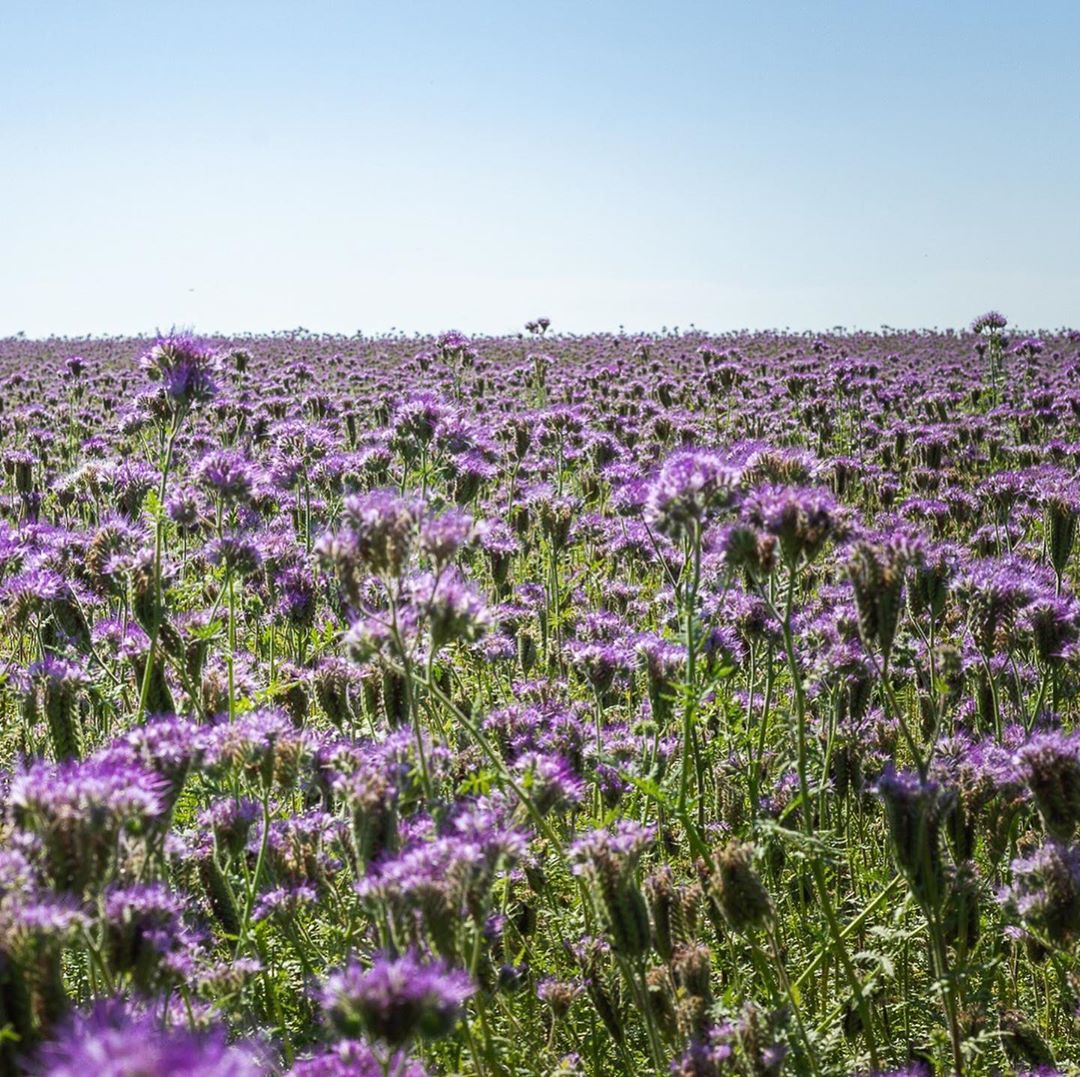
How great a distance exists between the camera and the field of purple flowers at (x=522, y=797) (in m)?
2.26

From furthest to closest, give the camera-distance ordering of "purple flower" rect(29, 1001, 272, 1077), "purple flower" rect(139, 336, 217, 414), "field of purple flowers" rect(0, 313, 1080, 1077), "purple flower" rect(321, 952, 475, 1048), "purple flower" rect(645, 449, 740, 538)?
"purple flower" rect(139, 336, 217, 414) → "purple flower" rect(645, 449, 740, 538) → "field of purple flowers" rect(0, 313, 1080, 1077) → "purple flower" rect(321, 952, 475, 1048) → "purple flower" rect(29, 1001, 272, 1077)

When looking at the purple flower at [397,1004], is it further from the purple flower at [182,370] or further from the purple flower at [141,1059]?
the purple flower at [182,370]

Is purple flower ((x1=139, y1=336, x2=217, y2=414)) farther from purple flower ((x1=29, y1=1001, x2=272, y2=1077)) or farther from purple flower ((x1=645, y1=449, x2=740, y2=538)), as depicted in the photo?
purple flower ((x1=29, y1=1001, x2=272, y2=1077))

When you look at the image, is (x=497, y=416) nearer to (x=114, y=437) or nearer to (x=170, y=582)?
(x=114, y=437)

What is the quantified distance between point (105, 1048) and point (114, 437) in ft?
40.5

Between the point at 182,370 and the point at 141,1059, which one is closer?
the point at 141,1059

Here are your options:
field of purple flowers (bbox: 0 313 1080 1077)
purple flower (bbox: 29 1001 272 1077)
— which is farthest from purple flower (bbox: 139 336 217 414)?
purple flower (bbox: 29 1001 272 1077)

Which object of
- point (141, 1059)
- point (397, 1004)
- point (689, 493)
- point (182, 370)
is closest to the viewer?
point (141, 1059)

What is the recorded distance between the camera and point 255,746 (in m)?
2.97

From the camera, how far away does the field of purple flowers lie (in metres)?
2.26

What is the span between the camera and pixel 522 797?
2.59 metres

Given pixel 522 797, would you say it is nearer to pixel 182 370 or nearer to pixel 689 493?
pixel 689 493

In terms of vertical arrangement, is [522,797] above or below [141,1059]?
below

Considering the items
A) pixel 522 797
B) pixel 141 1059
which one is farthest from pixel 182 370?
pixel 141 1059
